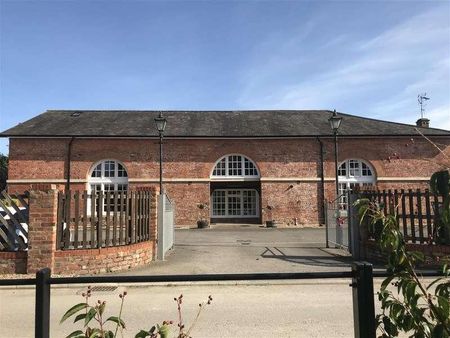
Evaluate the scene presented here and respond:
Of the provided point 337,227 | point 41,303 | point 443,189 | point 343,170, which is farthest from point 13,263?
point 343,170

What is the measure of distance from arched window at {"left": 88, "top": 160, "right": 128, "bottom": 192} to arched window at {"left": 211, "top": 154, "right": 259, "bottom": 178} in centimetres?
651

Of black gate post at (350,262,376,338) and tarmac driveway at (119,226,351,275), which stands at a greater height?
black gate post at (350,262,376,338)

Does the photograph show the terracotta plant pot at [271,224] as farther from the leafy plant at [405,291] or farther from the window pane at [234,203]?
the leafy plant at [405,291]

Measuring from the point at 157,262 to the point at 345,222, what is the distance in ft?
21.7

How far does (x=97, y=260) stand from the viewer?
10.2m

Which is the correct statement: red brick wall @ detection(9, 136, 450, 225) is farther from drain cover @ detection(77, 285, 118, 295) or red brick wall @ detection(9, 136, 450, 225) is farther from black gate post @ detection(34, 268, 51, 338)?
black gate post @ detection(34, 268, 51, 338)

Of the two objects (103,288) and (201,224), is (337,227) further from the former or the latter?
(201,224)

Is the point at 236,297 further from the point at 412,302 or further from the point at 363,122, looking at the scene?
the point at 363,122

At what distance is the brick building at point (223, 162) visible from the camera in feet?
92.8

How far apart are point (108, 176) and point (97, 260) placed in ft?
63.5

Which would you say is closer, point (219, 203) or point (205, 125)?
point (219, 203)

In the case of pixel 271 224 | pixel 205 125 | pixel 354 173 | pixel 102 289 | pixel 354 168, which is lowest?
pixel 102 289

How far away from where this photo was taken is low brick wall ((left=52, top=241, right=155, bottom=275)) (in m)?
9.86

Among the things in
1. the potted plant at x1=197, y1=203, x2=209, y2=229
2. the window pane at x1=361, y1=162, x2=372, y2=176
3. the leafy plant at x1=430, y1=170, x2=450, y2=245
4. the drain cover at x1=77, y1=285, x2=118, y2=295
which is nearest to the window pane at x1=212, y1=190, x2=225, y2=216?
the potted plant at x1=197, y1=203, x2=209, y2=229
